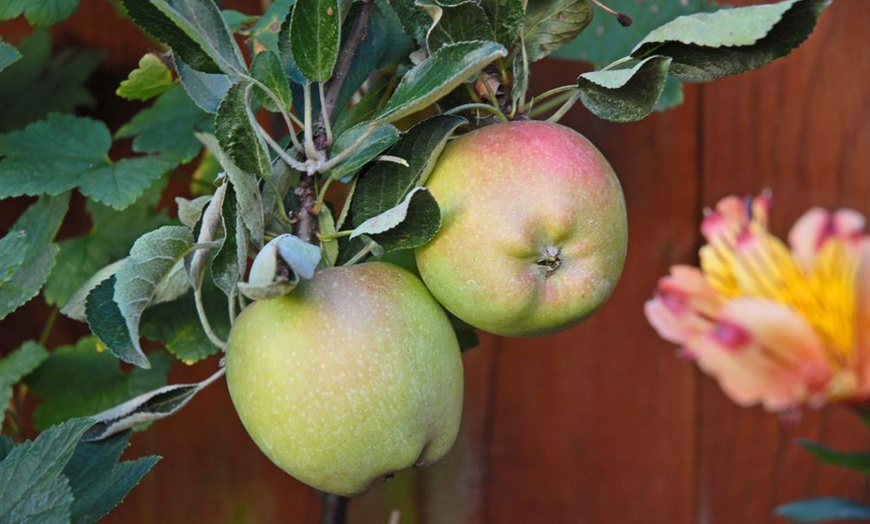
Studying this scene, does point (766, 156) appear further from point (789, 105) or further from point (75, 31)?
point (75, 31)

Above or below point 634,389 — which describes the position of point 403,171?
above

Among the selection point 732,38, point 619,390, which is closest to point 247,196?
point 732,38

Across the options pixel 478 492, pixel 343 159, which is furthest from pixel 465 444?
pixel 343 159

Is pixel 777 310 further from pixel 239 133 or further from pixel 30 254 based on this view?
pixel 30 254

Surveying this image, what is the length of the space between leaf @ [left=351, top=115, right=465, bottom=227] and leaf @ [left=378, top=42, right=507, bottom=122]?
0.03 m

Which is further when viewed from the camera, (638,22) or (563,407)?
(563,407)

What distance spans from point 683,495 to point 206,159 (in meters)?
0.56

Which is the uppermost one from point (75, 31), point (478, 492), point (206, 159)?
point (75, 31)

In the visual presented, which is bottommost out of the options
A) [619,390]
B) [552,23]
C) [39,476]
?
[619,390]

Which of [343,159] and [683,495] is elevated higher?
[343,159]

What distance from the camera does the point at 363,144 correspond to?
54 centimetres

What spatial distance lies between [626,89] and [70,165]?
439mm

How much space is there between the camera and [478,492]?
39.4 inches

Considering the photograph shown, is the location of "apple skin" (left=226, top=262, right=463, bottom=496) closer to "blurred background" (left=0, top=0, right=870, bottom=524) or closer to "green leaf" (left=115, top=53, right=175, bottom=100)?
"green leaf" (left=115, top=53, right=175, bottom=100)
